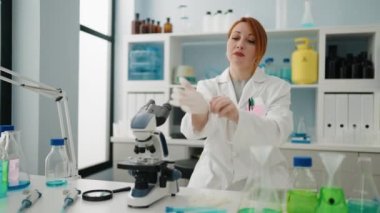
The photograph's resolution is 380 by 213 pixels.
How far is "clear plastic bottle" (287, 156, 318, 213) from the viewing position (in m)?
0.81

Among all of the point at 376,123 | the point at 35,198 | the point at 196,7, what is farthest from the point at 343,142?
the point at 35,198

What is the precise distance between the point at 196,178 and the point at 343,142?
5.06ft

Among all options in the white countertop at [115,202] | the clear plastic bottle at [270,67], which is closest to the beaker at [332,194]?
the white countertop at [115,202]

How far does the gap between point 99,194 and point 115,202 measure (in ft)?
0.27

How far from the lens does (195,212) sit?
902 millimetres

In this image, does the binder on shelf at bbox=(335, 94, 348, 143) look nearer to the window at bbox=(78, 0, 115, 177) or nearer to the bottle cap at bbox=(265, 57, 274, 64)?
the bottle cap at bbox=(265, 57, 274, 64)

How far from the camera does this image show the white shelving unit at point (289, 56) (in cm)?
243

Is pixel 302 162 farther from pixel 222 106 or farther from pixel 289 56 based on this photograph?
pixel 289 56

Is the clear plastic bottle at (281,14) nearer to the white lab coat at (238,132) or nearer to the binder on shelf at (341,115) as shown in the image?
the binder on shelf at (341,115)

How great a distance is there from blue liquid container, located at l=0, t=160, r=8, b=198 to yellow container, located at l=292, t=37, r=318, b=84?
214 centimetres

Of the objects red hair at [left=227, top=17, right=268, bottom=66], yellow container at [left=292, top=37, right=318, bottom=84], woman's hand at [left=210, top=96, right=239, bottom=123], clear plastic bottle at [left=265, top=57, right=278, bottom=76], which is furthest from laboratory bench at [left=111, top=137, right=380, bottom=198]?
woman's hand at [left=210, top=96, right=239, bottom=123]

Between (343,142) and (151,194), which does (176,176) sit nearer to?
(151,194)

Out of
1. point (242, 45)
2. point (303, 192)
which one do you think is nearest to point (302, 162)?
point (303, 192)

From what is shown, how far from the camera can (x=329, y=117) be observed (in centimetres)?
254
